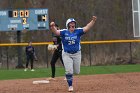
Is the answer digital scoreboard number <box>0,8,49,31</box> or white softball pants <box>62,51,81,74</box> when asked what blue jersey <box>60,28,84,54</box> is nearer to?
white softball pants <box>62,51,81,74</box>

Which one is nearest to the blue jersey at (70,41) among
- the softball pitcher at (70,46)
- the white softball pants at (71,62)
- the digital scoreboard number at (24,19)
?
the softball pitcher at (70,46)

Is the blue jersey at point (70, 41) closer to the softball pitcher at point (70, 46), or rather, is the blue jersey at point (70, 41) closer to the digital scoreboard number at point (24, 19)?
the softball pitcher at point (70, 46)

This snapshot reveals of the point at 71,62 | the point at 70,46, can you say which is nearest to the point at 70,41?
the point at 70,46

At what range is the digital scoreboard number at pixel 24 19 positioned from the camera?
92.7 ft

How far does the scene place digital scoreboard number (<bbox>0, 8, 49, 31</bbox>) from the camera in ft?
92.7

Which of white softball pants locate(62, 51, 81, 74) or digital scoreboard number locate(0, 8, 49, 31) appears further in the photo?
digital scoreboard number locate(0, 8, 49, 31)

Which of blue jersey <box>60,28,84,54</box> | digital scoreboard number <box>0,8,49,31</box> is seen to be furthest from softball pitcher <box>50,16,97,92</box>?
digital scoreboard number <box>0,8,49,31</box>

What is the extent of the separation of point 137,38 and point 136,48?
3.31 ft

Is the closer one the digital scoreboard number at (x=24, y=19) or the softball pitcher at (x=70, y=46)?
the softball pitcher at (x=70, y=46)

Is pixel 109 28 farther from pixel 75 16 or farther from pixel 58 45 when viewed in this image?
pixel 58 45

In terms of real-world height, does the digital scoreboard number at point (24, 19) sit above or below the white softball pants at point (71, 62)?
above

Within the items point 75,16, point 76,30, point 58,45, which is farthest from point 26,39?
point 76,30

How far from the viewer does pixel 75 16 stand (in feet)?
109

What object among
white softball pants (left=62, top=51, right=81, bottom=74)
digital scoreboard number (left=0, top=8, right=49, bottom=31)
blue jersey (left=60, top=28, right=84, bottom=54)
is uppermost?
digital scoreboard number (left=0, top=8, right=49, bottom=31)
